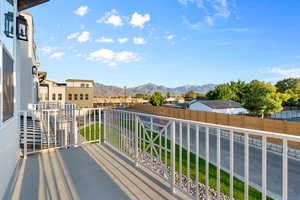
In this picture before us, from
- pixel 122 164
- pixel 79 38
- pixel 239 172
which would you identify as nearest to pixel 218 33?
pixel 79 38

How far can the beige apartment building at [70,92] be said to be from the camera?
71.8 feet

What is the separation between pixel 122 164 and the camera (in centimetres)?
298

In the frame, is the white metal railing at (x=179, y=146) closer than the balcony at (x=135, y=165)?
Yes

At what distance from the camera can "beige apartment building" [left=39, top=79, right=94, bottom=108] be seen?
2188cm

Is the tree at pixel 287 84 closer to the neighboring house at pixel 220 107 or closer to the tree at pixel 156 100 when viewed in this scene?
the neighboring house at pixel 220 107

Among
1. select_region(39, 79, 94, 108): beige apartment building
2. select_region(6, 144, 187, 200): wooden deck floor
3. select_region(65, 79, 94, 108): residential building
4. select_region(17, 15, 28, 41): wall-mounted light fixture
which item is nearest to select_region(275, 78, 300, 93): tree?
select_region(65, 79, 94, 108): residential building

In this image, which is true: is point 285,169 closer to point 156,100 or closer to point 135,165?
point 135,165

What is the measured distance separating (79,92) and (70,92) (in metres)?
1.25

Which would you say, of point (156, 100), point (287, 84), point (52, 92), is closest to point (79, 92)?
point (52, 92)

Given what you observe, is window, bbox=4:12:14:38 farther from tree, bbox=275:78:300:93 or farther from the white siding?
tree, bbox=275:78:300:93

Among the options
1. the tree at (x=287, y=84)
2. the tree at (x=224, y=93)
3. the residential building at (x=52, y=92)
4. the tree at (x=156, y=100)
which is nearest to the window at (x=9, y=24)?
the residential building at (x=52, y=92)

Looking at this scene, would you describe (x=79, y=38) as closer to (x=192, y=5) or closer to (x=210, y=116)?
(x=192, y=5)

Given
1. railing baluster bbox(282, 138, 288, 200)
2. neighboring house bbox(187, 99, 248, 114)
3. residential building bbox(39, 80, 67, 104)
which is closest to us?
railing baluster bbox(282, 138, 288, 200)

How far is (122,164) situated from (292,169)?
7560 millimetres
